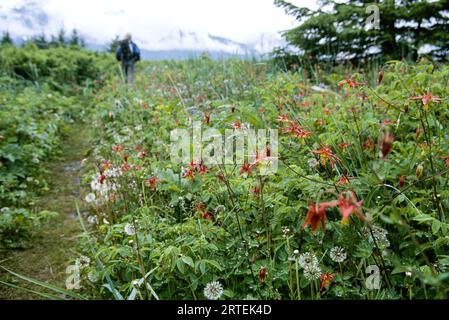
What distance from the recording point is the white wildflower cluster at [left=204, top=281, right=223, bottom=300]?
56.8 inches

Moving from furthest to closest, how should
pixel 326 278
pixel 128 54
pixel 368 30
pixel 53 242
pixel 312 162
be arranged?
pixel 128 54 → pixel 368 30 → pixel 53 242 → pixel 312 162 → pixel 326 278

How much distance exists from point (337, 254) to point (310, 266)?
15 cm

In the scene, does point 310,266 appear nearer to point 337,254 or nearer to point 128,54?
point 337,254

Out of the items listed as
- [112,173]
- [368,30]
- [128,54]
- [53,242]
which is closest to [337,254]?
[112,173]

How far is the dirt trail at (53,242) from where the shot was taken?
2208 mm

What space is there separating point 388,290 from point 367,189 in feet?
1.49

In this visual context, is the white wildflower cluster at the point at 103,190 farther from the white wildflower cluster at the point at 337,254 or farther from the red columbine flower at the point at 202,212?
the white wildflower cluster at the point at 337,254

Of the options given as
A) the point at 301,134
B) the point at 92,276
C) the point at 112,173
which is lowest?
the point at 92,276

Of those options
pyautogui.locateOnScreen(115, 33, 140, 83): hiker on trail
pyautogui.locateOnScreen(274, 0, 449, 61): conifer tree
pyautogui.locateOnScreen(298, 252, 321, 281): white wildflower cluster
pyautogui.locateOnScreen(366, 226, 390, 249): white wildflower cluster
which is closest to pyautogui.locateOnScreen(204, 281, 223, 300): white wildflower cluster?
pyautogui.locateOnScreen(298, 252, 321, 281): white wildflower cluster

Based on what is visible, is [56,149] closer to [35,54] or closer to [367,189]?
[367,189]

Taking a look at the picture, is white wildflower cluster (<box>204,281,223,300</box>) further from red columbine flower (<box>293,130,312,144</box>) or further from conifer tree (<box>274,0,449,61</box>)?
conifer tree (<box>274,0,449,61</box>)

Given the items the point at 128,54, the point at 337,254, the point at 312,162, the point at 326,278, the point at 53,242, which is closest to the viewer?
the point at 326,278

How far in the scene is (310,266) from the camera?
4.71 feet

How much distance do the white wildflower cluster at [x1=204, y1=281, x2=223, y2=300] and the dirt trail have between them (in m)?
1.07
